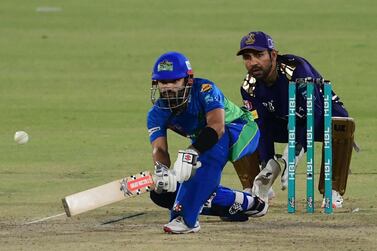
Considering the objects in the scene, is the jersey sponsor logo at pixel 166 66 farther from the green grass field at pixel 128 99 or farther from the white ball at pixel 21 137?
the white ball at pixel 21 137

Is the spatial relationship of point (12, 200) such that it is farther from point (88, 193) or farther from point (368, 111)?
point (368, 111)

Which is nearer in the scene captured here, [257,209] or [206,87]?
[206,87]

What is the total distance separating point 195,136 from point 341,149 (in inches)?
61.4

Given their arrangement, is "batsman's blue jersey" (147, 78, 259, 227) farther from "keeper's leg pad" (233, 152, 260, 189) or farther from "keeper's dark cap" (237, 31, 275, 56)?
"keeper's leg pad" (233, 152, 260, 189)

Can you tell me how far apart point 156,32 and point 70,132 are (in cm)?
1223

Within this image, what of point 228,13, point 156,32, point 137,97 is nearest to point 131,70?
point 137,97

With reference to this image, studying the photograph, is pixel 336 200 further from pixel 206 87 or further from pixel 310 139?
pixel 206 87

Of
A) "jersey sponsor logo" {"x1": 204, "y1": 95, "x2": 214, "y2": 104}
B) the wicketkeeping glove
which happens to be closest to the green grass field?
the wicketkeeping glove

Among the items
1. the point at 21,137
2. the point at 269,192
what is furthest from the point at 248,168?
the point at 21,137

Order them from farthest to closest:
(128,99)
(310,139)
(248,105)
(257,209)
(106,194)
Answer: (128,99), (248,105), (310,139), (257,209), (106,194)

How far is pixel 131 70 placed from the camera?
76.7ft

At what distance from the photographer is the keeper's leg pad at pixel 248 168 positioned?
11.3m

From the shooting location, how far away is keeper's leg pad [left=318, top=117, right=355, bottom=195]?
11.0 metres

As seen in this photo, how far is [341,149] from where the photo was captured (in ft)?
36.4
